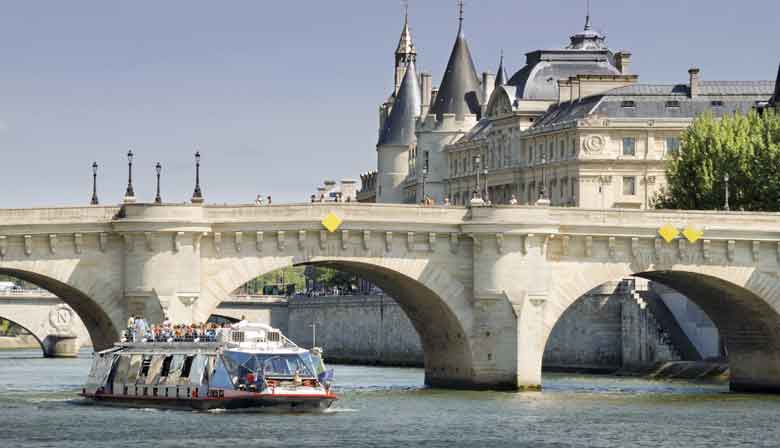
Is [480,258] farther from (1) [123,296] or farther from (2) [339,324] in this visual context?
(2) [339,324]

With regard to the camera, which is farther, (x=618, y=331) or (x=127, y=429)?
(x=618, y=331)

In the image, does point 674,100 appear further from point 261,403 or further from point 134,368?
point 261,403

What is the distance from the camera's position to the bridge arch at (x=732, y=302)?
309 feet

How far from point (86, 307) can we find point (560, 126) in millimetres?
65884

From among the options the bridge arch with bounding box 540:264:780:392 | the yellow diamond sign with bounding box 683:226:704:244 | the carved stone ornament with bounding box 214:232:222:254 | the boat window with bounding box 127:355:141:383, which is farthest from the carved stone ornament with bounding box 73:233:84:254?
the yellow diamond sign with bounding box 683:226:704:244

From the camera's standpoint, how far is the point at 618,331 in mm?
122875

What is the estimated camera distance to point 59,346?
16500 cm

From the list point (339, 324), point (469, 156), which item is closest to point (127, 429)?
point (339, 324)

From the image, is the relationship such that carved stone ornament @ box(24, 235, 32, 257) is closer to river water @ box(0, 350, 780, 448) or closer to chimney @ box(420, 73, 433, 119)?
river water @ box(0, 350, 780, 448)

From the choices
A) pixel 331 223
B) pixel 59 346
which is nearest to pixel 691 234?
pixel 331 223

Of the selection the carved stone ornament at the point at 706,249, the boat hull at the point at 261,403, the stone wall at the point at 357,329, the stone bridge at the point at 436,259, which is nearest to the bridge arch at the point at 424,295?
the stone bridge at the point at 436,259

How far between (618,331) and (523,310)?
30.8 meters

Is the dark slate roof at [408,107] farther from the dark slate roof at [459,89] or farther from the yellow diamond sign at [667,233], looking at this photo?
the yellow diamond sign at [667,233]

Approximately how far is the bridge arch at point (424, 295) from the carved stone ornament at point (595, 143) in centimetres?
5293
